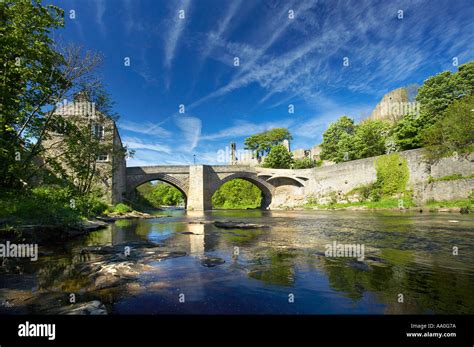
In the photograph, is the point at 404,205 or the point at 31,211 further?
the point at 404,205

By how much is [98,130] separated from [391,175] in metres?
39.4

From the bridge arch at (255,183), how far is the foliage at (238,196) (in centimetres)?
1154

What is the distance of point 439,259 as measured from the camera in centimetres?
702

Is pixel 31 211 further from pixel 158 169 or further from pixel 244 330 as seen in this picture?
pixel 158 169

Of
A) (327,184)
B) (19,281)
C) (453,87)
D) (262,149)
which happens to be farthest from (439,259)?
(262,149)

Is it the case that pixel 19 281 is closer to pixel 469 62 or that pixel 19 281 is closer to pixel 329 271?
pixel 329 271

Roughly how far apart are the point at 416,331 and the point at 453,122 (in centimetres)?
3732

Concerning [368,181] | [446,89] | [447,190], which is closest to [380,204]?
[368,181]

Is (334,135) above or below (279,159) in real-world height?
above

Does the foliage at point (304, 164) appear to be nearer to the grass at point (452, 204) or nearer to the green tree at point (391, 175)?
the green tree at point (391, 175)

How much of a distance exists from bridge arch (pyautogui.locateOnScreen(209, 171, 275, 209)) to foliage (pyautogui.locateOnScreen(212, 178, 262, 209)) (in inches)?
454

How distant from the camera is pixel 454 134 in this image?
3002cm

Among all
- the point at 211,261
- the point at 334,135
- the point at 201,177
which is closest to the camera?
the point at 211,261

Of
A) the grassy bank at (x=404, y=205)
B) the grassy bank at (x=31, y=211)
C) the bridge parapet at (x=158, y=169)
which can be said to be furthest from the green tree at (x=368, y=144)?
the grassy bank at (x=31, y=211)
